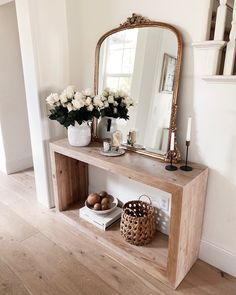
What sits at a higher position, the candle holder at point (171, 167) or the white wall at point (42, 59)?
the white wall at point (42, 59)

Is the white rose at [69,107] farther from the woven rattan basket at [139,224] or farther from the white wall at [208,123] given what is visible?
the woven rattan basket at [139,224]

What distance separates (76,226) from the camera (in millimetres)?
2107

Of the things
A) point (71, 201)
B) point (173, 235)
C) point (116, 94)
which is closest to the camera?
point (173, 235)

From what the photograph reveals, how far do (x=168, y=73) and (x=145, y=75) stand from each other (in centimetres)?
20

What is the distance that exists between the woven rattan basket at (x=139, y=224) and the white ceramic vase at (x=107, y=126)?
64 cm

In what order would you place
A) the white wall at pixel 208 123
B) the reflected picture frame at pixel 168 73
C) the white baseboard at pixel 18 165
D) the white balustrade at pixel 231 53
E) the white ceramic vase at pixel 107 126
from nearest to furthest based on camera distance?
the white balustrade at pixel 231 53 < the white wall at pixel 208 123 < the reflected picture frame at pixel 168 73 < the white ceramic vase at pixel 107 126 < the white baseboard at pixel 18 165

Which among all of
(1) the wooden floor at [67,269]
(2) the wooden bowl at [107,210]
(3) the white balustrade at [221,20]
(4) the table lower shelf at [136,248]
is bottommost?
(1) the wooden floor at [67,269]

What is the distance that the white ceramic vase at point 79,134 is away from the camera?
6.28 feet

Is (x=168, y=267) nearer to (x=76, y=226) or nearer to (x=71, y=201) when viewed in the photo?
(x=76, y=226)

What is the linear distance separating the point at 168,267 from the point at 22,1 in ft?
7.39

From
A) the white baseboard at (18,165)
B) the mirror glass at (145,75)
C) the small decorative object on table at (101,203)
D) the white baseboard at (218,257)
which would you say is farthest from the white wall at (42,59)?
the white baseboard at (218,257)

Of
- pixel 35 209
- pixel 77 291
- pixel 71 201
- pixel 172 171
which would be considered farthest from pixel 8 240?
pixel 172 171

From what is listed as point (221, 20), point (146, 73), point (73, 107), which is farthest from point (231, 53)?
point (73, 107)

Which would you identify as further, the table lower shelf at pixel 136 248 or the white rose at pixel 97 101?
the white rose at pixel 97 101
